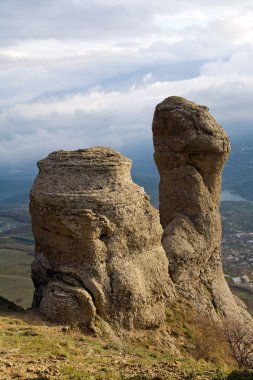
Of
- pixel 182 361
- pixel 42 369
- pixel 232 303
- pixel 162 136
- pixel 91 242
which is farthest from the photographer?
pixel 162 136

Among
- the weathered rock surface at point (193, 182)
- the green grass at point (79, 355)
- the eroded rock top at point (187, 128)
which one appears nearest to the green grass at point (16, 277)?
the weathered rock surface at point (193, 182)

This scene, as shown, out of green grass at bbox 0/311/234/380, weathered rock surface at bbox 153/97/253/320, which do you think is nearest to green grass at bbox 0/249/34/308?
weathered rock surface at bbox 153/97/253/320

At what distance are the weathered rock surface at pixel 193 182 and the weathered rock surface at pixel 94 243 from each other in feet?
28.4

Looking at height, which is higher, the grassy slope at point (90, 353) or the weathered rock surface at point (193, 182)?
the weathered rock surface at point (193, 182)

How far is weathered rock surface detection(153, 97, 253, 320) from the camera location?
119 feet

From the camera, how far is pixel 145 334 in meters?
25.7

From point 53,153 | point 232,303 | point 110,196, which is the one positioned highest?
point 53,153

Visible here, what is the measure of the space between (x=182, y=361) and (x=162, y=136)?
68.5ft

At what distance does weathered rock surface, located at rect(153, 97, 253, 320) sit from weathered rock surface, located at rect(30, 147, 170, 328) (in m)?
8.64

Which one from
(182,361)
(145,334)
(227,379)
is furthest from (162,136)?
(227,379)

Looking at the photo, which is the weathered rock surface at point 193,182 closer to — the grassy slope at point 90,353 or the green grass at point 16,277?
the grassy slope at point 90,353

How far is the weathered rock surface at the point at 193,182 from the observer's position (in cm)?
3625

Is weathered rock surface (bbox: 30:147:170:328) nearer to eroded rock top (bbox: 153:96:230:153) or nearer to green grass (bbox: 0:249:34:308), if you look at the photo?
eroded rock top (bbox: 153:96:230:153)

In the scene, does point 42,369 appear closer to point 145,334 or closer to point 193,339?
point 145,334
